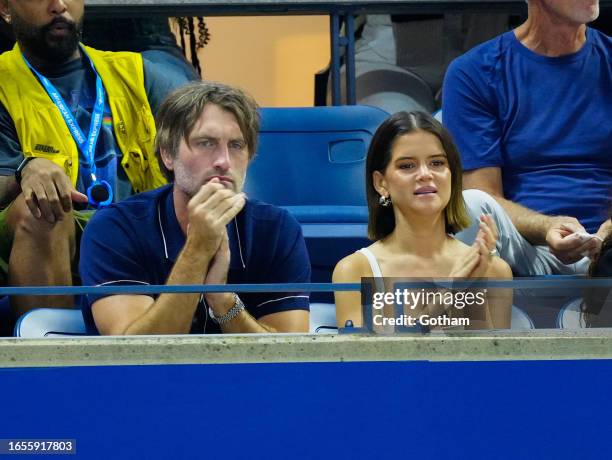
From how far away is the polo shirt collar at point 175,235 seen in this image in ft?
6.73

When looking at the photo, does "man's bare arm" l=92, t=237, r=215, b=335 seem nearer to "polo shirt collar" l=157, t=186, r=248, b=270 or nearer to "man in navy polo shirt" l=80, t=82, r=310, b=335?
"man in navy polo shirt" l=80, t=82, r=310, b=335

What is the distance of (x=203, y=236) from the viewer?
6.37 ft

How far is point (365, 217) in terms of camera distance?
8.21 ft

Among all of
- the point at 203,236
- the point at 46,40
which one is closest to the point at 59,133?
the point at 46,40

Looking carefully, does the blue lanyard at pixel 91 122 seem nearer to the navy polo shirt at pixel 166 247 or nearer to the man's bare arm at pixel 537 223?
the navy polo shirt at pixel 166 247

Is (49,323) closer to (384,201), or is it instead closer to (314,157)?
(384,201)

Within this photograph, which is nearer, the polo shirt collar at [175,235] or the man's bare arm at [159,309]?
the man's bare arm at [159,309]

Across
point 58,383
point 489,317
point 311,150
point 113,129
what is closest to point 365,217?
point 311,150

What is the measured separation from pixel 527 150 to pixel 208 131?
800mm

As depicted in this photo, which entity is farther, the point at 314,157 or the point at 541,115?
the point at 314,157

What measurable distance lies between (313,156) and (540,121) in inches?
21.4

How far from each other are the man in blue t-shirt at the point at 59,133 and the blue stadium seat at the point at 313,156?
286 millimetres

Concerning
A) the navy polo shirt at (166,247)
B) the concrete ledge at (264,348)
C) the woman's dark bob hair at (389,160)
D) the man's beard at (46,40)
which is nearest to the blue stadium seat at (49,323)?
the navy polo shirt at (166,247)

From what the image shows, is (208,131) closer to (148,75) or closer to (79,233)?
(79,233)
